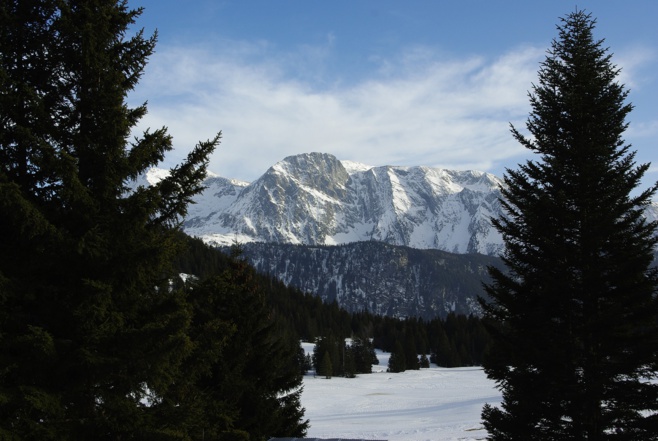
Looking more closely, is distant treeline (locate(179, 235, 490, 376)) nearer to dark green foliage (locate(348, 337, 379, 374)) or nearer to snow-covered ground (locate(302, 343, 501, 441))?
dark green foliage (locate(348, 337, 379, 374))

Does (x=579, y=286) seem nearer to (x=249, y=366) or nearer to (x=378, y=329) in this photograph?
(x=249, y=366)

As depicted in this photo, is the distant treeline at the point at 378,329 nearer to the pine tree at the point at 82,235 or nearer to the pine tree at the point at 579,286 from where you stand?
the pine tree at the point at 579,286

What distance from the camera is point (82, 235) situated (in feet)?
24.9

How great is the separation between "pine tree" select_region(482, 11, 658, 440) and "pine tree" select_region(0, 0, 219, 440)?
887 centimetres

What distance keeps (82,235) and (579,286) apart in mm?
11349

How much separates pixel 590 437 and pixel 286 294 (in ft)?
448

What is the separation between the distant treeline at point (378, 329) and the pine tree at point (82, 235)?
78.4 metres

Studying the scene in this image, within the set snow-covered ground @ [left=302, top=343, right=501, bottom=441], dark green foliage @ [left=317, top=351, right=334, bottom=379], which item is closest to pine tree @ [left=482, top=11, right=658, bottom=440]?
snow-covered ground @ [left=302, top=343, right=501, bottom=441]

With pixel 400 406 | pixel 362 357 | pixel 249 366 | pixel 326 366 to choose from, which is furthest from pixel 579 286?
pixel 362 357

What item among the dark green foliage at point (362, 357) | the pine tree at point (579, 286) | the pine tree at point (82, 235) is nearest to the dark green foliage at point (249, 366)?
the pine tree at point (82, 235)

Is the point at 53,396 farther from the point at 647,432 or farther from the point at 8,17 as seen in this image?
the point at 647,432

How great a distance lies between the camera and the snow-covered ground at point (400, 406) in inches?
1223

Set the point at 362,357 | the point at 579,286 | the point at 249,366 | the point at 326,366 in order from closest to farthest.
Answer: the point at 579,286
the point at 249,366
the point at 326,366
the point at 362,357

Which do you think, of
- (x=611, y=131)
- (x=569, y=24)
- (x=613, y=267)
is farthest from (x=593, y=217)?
(x=569, y=24)
